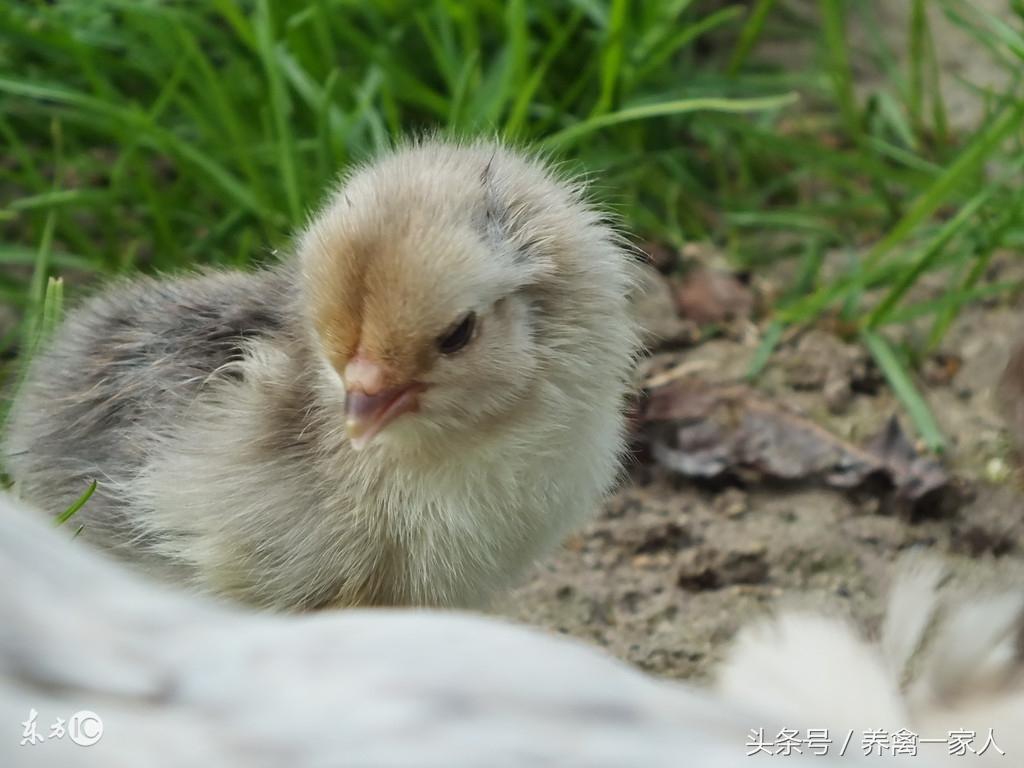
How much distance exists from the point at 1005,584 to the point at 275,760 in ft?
3.83

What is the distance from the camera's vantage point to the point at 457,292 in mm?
1196

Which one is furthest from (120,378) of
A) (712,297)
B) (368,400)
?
(712,297)

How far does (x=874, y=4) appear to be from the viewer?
3143 millimetres

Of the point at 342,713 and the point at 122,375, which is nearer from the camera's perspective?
the point at 342,713

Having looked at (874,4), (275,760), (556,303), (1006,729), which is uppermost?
(874,4)

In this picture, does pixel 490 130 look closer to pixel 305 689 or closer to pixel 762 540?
pixel 762 540

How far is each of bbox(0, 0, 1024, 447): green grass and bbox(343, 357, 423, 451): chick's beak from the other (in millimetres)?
963

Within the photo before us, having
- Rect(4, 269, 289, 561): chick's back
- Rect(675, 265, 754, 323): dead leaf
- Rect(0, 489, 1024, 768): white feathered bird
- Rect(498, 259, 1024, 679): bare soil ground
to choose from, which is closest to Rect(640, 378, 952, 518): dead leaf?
Rect(498, 259, 1024, 679): bare soil ground

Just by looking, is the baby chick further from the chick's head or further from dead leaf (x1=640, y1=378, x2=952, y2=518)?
dead leaf (x1=640, y1=378, x2=952, y2=518)

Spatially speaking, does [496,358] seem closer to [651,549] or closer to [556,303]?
[556,303]

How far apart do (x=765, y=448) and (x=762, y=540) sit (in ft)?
0.65

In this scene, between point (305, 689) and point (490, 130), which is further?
point (490, 130)

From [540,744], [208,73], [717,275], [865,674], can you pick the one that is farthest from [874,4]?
[540,744]

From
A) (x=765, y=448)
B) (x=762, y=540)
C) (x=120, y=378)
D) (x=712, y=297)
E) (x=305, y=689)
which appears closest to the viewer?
(x=305, y=689)
